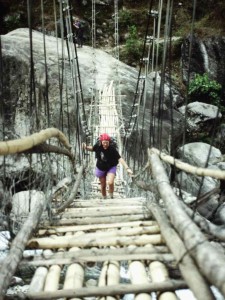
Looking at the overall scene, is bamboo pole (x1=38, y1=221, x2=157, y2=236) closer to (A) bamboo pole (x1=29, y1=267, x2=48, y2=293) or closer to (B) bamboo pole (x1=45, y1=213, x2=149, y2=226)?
(B) bamboo pole (x1=45, y1=213, x2=149, y2=226)

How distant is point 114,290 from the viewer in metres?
1.36

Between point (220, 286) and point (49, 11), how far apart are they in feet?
47.4

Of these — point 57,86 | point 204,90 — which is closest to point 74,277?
Answer: point 57,86

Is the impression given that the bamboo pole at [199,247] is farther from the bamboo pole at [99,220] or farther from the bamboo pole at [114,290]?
the bamboo pole at [99,220]

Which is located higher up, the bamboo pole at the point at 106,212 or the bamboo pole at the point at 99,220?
the bamboo pole at the point at 99,220

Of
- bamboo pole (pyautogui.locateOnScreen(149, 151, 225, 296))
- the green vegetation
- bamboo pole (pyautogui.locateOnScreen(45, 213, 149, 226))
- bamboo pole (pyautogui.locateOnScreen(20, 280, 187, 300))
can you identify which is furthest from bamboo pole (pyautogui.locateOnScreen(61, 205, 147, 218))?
the green vegetation

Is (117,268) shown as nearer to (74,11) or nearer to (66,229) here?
(66,229)

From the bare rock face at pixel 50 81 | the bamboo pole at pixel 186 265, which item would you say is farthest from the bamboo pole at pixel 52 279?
the bare rock face at pixel 50 81

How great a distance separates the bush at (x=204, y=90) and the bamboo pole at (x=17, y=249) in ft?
32.0

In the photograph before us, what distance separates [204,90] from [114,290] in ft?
34.9

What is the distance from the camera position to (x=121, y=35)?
14781 mm

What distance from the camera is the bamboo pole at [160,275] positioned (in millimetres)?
1332

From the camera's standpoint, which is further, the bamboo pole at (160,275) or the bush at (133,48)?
the bush at (133,48)

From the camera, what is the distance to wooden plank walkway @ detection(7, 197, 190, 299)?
4.49 ft
